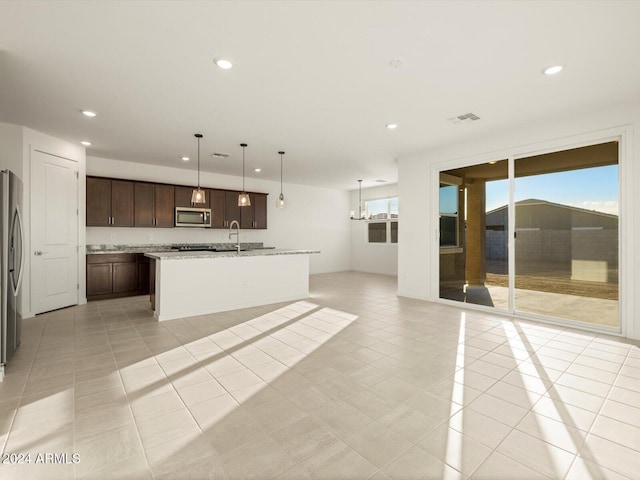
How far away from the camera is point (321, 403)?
223cm

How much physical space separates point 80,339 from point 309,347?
2.63 metres

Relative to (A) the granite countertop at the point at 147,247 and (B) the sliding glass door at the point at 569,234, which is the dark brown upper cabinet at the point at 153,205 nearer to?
(A) the granite countertop at the point at 147,247

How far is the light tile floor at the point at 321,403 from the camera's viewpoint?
A: 5.41 feet

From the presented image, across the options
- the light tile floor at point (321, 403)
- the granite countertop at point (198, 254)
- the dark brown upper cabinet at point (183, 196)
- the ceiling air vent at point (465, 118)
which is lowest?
the light tile floor at point (321, 403)

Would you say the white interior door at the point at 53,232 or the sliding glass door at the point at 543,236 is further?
the white interior door at the point at 53,232

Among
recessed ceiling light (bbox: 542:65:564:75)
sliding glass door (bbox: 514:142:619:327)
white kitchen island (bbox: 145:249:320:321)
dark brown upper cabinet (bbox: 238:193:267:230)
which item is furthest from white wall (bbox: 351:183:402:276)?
recessed ceiling light (bbox: 542:65:564:75)

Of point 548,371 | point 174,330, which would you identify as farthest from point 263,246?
point 548,371

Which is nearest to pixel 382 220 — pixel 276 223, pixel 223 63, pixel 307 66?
pixel 276 223

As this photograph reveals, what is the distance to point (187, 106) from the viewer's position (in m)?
3.77

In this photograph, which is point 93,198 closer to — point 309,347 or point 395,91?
point 309,347

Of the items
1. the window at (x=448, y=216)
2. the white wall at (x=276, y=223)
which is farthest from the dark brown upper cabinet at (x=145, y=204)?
the window at (x=448, y=216)

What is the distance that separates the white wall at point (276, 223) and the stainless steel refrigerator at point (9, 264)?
11.0ft

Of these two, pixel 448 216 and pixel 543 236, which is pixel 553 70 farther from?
pixel 448 216

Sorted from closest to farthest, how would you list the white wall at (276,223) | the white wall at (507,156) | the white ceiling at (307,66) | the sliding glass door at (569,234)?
the white ceiling at (307,66), the white wall at (507,156), the sliding glass door at (569,234), the white wall at (276,223)
